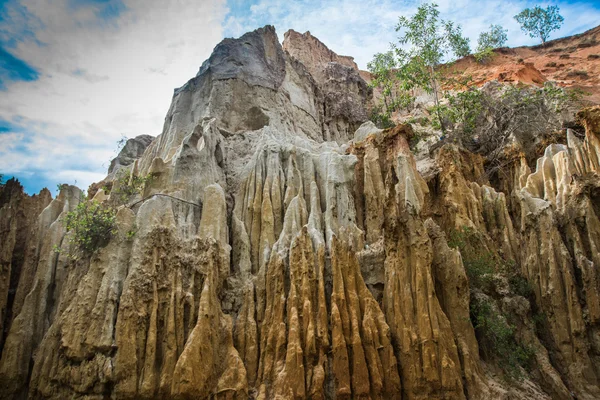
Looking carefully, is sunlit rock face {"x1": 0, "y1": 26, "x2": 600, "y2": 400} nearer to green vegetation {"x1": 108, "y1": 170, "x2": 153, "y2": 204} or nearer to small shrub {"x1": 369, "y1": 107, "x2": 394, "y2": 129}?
green vegetation {"x1": 108, "y1": 170, "x2": 153, "y2": 204}

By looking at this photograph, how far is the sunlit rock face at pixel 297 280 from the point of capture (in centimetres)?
1221

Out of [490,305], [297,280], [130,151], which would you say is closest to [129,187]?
[297,280]

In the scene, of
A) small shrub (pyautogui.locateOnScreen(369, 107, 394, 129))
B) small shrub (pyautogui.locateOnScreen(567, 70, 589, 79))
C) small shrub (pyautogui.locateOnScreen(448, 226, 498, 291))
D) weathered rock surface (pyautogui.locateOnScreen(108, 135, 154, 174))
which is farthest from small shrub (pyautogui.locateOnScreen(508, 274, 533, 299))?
small shrub (pyautogui.locateOnScreen(567, 70, 589, 79))

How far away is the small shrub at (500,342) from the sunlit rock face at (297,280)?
14.8 inches

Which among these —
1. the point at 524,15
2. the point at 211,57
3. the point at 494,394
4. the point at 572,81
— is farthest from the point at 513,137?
the point at 524,15

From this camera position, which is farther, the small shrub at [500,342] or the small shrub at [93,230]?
the small shrub at [93,230]

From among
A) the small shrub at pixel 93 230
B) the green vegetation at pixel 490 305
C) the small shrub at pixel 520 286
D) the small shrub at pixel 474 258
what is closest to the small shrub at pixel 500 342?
the green vegetation at pixel 490 305

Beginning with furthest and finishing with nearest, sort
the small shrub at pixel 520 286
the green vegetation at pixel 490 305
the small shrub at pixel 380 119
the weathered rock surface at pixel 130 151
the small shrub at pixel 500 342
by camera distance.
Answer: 1. the small shrub at pixel 380 119
2. the weathered rock surface at pixel 130 151
3. the small shrub at pixel 520 286
4. the green vegetation at pixel 490 305
5. the small shrub at pixel 500 342

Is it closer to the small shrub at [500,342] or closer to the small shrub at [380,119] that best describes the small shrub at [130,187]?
the small shrub at [500,342]

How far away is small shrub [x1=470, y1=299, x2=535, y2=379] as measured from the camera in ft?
43.8

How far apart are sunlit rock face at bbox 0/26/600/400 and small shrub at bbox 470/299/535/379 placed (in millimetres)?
376

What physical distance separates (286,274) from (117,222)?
616cm

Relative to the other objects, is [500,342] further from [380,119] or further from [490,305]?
[380,119]

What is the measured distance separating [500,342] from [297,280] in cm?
680
